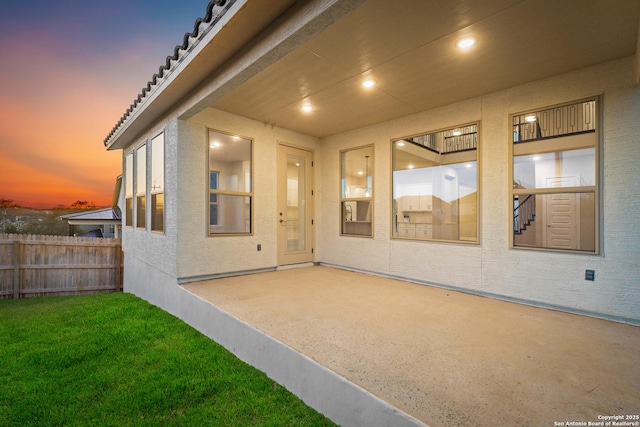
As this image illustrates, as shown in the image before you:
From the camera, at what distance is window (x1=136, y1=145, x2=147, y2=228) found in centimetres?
597

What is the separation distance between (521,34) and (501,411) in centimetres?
314

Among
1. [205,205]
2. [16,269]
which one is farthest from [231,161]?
[16,269]

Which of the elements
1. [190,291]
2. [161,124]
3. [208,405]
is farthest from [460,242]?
[161,124]

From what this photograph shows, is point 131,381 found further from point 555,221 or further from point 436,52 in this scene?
point 555,221

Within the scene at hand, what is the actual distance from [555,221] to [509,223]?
0.48 meters

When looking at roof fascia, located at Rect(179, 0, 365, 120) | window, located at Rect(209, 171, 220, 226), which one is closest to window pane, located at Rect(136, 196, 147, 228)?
window, located at Rect(209, 171, 220, 226)

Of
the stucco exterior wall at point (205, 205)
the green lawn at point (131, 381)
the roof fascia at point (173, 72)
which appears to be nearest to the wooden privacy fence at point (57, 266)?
the roof fascia at point (173, 72)

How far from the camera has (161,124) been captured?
5.05 meters

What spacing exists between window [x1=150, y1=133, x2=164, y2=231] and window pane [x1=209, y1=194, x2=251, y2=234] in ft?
3.46

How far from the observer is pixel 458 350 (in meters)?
2.22

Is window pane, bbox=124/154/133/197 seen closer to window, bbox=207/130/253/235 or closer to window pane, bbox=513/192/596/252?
window, bbox=207/130/253/235

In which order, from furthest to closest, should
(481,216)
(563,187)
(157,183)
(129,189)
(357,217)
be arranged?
(129,189) < (357,217) < (157,183) < (481,216) < (563,187)

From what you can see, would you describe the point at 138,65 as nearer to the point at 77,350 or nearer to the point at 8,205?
the point at 8,205

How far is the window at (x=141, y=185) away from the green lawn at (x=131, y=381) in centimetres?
269
